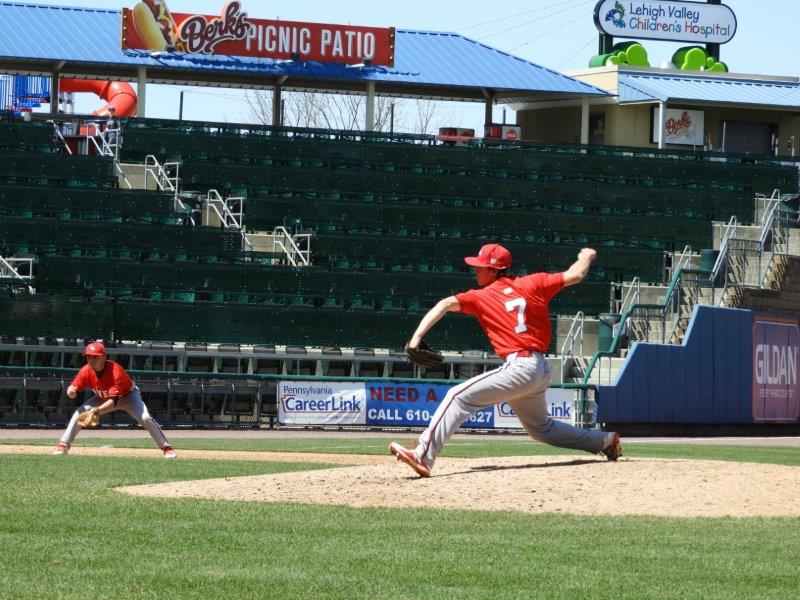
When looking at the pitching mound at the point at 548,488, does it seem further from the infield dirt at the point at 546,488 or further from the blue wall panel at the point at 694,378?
the blue wall panel at the point at 694,378

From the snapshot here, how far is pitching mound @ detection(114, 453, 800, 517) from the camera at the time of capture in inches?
418

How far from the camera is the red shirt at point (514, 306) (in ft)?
37.2

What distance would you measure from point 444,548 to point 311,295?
22.3 meters

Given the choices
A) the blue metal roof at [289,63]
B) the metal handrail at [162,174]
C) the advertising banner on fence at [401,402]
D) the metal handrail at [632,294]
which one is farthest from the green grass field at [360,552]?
the blue metal roof at [289,63]

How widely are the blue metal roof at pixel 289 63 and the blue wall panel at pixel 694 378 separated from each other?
12426 millimetres

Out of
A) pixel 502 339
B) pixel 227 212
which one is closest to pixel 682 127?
pixel 227 212

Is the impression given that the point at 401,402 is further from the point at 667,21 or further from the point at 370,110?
the point at 667,21

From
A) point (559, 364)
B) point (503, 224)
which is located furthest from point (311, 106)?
point (559, 364)

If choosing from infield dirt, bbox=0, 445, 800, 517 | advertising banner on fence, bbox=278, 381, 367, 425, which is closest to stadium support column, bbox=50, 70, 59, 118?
advertising banner on fence, bbox=278, 381, 367, 425

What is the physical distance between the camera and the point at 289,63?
40.6 metres

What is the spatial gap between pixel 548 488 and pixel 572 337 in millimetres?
20447

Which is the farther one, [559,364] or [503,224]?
[503,224]

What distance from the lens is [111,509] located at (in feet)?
33.1

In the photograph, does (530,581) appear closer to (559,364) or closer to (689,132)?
(559,364)
